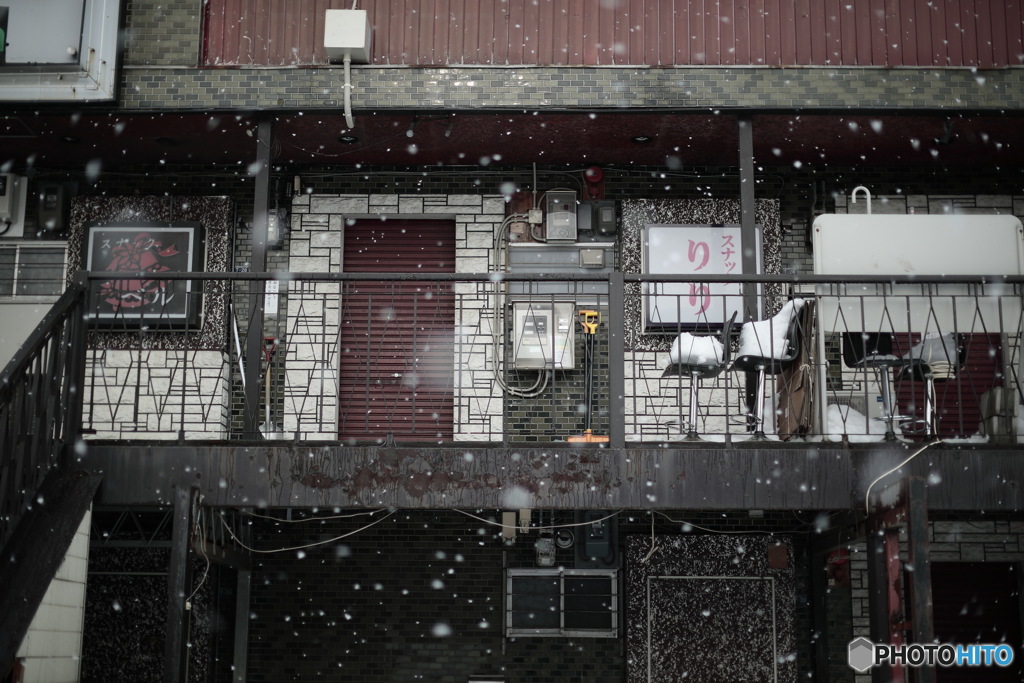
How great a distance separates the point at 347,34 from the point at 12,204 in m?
3.62

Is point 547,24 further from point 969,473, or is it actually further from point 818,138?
point 969,473

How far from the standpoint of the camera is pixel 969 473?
6.62 m

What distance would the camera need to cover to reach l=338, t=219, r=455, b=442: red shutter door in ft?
30.7

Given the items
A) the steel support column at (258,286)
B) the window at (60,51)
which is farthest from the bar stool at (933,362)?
the window at (60,51)

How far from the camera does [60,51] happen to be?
827cm

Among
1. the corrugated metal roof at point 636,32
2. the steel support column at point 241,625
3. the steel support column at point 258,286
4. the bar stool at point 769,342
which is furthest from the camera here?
the steel support column at point 241,625

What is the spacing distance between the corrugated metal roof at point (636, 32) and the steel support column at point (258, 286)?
67 cm

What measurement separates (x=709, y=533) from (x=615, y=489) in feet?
8.77

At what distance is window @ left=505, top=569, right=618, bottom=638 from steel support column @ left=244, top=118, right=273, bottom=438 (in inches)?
100

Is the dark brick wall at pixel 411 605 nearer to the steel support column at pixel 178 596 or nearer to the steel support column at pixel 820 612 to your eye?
the steel support column at pixel 820 612

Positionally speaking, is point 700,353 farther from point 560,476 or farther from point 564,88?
point 564,88

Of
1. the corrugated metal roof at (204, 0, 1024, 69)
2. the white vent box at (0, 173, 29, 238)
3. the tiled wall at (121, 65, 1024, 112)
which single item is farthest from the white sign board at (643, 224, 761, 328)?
the white vent box at (0, 173, 29, 238)

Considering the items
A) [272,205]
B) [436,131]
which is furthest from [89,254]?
[436,131]

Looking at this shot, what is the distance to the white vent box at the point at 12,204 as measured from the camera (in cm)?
954
